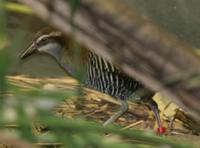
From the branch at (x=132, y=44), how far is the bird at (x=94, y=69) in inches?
91.2

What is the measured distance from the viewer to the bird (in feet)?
9.64

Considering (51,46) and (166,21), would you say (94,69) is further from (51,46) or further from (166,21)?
(166,21)

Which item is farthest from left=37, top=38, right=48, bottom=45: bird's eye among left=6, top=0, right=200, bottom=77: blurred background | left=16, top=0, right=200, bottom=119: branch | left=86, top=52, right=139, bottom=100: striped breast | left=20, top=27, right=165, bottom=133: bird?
left=16, top=0, right=200, bottom=119: branch

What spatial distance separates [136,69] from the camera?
403 mm

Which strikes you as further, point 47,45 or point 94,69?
point 47,45

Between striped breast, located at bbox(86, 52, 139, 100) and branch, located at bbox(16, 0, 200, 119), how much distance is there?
2.51 meters

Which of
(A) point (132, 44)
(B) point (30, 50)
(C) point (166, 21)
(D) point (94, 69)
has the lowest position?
(A) point (132, 44)

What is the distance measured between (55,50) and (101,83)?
43cm

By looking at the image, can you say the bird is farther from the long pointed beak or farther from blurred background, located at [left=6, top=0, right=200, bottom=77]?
blurred background, located at [left=6, top=0, right=200, bottom=77]

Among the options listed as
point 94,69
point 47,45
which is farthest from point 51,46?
point 94,69

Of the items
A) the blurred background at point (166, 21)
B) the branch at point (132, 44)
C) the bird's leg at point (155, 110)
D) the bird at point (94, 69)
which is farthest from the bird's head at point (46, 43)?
the branch at point (132, 44)

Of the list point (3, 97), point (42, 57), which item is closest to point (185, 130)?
point (42, 57)

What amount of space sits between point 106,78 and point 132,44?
257cm

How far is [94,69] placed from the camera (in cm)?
298
